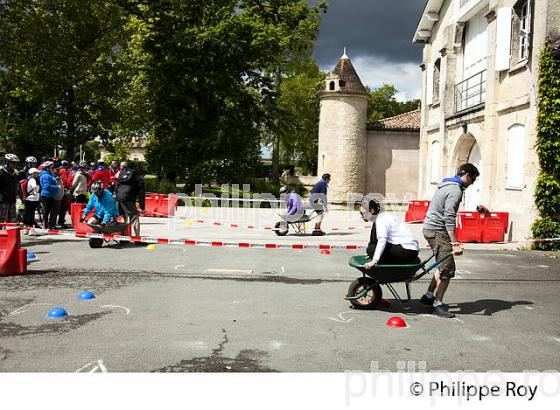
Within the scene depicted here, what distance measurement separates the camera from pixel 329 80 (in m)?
34.6

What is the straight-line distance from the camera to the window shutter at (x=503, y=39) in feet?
52.2

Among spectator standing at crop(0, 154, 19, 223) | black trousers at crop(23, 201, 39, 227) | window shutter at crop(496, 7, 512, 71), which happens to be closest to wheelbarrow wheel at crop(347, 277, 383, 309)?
spectator standing at crop(0, 154, 19, 223)

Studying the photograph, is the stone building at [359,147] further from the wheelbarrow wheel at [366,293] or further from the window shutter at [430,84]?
the wheelbarrow wheel at [366,293]

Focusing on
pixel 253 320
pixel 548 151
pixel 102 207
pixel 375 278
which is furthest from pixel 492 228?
pixel 102 207

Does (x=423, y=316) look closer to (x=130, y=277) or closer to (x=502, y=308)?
(x=502, y=308)

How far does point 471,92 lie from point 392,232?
600 inches

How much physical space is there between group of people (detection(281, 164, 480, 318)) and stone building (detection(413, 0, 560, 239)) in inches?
330

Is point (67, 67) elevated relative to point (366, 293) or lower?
elevated

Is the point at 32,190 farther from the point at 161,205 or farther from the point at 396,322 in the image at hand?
the point at 396,322

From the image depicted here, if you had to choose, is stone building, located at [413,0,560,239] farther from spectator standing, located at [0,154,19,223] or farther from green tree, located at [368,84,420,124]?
green tree, located at [368,84,420,124]

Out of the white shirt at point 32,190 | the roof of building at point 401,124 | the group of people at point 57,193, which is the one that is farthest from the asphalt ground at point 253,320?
the roof of building at point 401,124

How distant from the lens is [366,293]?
7.04 metres

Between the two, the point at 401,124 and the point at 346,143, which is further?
the point at 401,124

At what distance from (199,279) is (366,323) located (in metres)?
3.64
